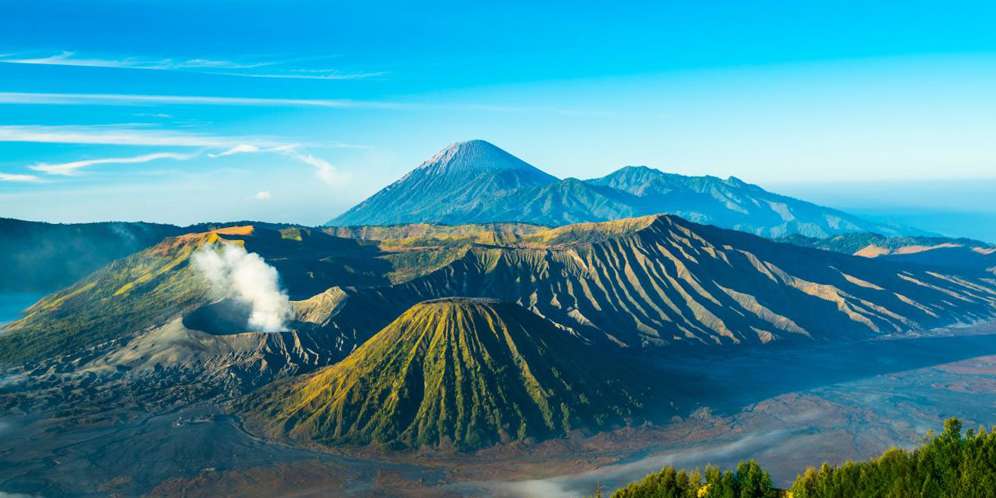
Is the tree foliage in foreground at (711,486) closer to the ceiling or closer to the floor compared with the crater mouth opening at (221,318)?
closer to the floor

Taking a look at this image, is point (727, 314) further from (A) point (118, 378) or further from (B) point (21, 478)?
(B) point (21, 478)

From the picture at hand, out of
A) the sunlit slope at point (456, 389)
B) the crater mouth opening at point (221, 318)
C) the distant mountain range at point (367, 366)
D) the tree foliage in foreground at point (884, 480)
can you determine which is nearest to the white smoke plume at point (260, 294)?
the crater mouth opening at point (221, 318)

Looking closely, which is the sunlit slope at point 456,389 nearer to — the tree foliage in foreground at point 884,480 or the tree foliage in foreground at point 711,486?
the tree foliage in foreground at point 711,486

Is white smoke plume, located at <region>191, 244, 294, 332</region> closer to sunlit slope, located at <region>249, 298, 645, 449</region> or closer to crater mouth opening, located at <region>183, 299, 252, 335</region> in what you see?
crater mouth opening, located at <region>183, 299, 252, 335</region>

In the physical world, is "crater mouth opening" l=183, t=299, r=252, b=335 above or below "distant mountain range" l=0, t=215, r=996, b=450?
above

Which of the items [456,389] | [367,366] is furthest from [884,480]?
[367,366]

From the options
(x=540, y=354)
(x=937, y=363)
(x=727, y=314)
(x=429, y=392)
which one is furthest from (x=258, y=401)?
(x=937, y=363)

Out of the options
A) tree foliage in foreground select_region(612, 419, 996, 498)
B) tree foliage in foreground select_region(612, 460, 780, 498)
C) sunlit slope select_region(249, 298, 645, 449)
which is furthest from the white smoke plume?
tree foliage in foreground select_region(612, 419, 996, 498)
